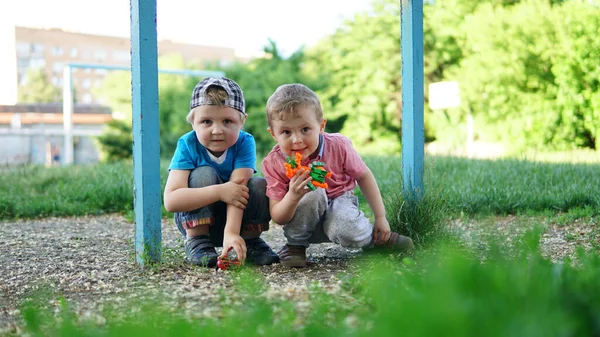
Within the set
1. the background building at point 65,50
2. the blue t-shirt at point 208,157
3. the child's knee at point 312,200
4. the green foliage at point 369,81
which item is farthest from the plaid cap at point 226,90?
the background building at point 65,50

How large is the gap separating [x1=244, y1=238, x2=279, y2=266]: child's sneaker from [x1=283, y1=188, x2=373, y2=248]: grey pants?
0.14 m

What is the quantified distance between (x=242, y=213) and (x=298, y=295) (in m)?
1.16

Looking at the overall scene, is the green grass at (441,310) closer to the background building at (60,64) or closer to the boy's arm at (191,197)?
the boy's arm at (191,197)

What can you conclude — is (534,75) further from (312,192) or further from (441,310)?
(441,310)

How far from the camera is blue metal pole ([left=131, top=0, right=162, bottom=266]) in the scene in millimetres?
2869

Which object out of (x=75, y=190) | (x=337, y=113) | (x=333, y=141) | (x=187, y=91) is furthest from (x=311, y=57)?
(x=333, y=141)

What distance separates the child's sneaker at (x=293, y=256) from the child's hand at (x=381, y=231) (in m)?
0.38

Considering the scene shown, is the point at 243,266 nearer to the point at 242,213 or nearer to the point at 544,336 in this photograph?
the point at 242,213

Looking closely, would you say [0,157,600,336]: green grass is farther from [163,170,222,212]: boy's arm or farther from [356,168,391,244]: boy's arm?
[163,170,222,212]: boy's arm

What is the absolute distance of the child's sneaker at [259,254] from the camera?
3102 mm

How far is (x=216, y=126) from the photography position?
3037 millimetres

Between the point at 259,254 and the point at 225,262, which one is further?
the point at 259,254

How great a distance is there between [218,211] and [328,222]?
23.4 inches

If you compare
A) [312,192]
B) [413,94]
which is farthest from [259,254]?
[413,94]
